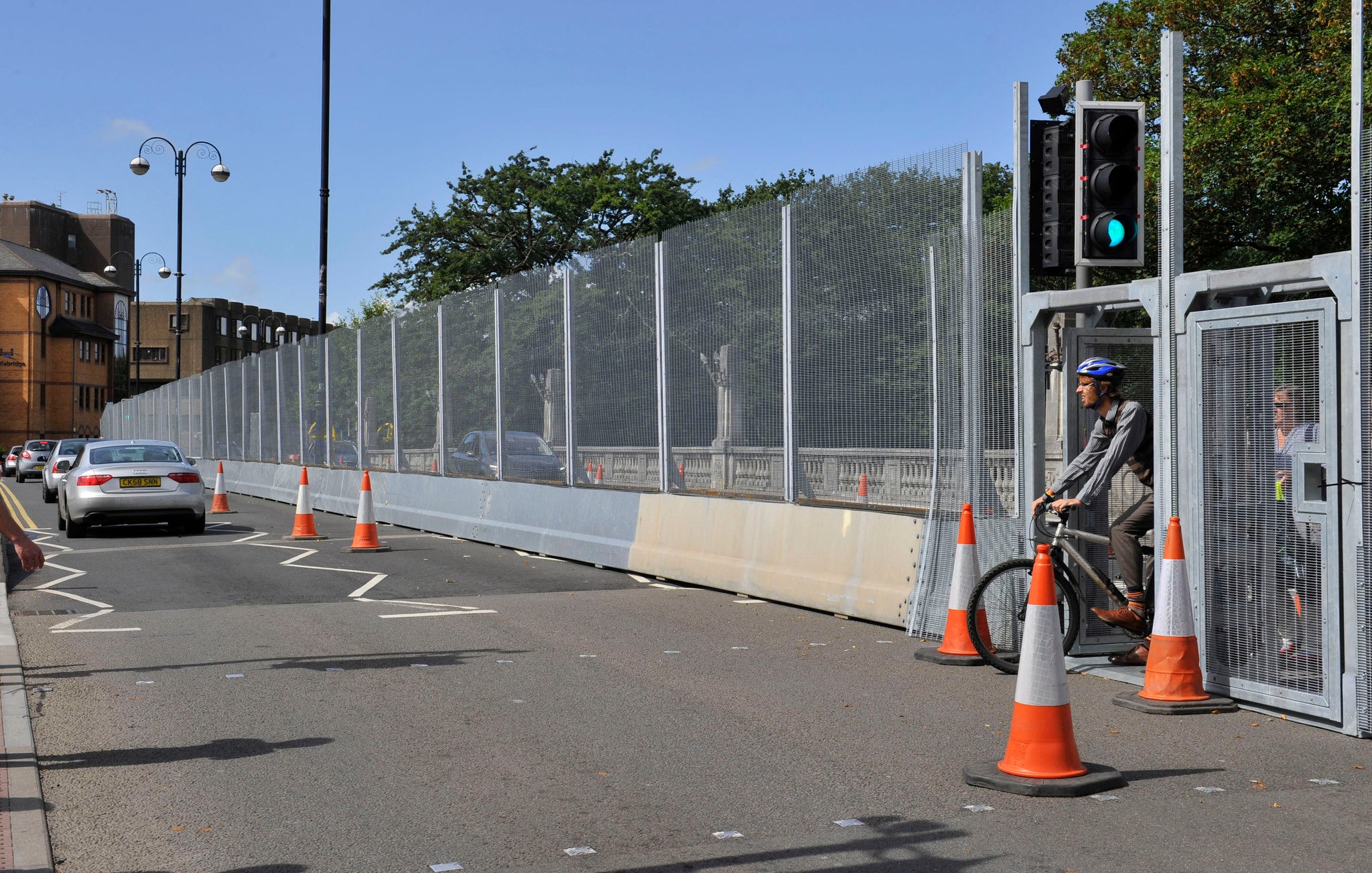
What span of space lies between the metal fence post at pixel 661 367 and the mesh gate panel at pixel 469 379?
5303mm

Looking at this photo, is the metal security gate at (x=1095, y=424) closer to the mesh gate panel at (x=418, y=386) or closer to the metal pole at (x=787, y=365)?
the metal pole at (x=787, y=365)

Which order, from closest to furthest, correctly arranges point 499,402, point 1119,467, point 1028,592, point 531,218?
1. point 1119,467
2. point 1028,592
3. point 499,402
4. point 531,218

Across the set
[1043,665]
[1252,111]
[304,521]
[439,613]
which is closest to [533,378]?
[304,521]

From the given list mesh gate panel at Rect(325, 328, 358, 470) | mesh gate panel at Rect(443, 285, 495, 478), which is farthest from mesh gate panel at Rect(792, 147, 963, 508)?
mesh gate panel at Rect(325, 328, 358, 470)

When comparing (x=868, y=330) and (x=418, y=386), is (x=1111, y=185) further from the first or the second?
(x=418, y=386)

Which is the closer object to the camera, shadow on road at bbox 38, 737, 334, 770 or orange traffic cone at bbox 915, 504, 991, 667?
shadow on road at bbox 38, 737, 334, 770

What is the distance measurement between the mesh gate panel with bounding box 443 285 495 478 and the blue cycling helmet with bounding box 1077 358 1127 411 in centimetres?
1218

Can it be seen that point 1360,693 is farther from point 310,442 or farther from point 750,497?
point 310,442

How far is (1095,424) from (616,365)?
24.8 feet

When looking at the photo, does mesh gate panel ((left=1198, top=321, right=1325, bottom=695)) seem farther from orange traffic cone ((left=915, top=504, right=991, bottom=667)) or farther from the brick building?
the brick building

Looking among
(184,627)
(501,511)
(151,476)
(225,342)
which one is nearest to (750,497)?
(184,627)

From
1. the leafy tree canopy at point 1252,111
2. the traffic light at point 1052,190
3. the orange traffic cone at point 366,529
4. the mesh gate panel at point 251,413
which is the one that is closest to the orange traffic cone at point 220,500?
the mesh gate panel at point 251,413

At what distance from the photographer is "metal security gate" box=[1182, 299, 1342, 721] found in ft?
22.9

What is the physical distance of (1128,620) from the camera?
27.7 feet
